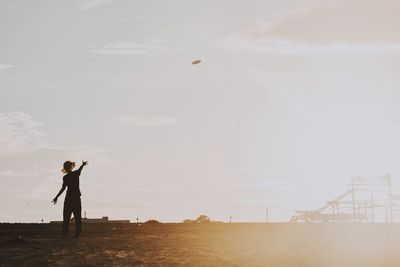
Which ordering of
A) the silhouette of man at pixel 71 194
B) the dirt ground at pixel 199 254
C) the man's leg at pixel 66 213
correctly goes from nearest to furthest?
the dirt ground at pixel 199 254, the silhouette of man at pixel 71 194, the man's leg at pixel 66 213

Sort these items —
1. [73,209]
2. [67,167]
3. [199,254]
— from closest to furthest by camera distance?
1. [199,254]
2. [67,167]
3. [73,209]

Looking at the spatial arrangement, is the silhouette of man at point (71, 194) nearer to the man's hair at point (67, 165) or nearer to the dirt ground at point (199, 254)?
the man's hair at point (67, 165)

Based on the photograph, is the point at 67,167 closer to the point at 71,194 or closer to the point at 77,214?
the point at 71,194

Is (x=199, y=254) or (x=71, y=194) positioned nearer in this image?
(x=199, y=254)

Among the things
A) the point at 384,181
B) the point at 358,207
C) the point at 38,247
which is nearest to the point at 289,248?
the point at 38,247

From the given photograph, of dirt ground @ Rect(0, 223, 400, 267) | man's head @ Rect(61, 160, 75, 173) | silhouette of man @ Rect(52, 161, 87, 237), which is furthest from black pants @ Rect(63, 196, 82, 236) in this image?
dirt ground @ Rect(0, 223, 400, 267)

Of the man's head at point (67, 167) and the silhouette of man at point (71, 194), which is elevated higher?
the man's head at point (67, 167)

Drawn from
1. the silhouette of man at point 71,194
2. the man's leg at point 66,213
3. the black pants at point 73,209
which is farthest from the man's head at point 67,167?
the man's leg at point 66,213

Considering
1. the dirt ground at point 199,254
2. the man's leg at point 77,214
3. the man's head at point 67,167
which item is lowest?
the dirt ground at point 199,254

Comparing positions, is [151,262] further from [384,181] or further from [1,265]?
[384,181]

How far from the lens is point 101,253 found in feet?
35.2

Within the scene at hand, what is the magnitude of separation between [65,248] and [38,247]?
0.63 meters

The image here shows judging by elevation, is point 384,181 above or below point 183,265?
above

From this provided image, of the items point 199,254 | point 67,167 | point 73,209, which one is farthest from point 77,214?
point 199,254
